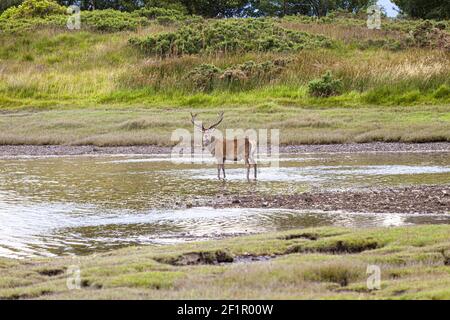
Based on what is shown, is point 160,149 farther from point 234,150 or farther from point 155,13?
point 155,13

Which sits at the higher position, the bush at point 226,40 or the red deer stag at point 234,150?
the bush at point 226,40

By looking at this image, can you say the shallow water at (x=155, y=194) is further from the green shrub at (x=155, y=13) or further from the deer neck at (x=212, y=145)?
the green shrub at (x=155, y=13)

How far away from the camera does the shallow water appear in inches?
509

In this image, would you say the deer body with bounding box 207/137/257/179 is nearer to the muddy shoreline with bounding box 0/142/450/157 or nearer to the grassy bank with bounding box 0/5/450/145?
the muddy shoreline with bounding box 0/142/450/157

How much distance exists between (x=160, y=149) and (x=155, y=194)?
10181 mm

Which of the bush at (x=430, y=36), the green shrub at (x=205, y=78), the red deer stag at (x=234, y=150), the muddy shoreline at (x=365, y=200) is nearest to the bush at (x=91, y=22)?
the green shrub at (x=205, y=78)

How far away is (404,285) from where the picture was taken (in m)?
8.00

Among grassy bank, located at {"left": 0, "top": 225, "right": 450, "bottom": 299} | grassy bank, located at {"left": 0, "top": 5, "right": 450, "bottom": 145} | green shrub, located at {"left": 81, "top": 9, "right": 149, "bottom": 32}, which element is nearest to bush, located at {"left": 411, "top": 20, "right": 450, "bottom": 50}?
grassy bank, located at {"left": 0, "top": 5, "right": 450, "bottom": 145}

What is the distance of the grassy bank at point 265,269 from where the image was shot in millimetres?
8000

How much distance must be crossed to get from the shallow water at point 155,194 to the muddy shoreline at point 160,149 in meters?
0.98

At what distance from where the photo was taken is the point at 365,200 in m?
15.1
